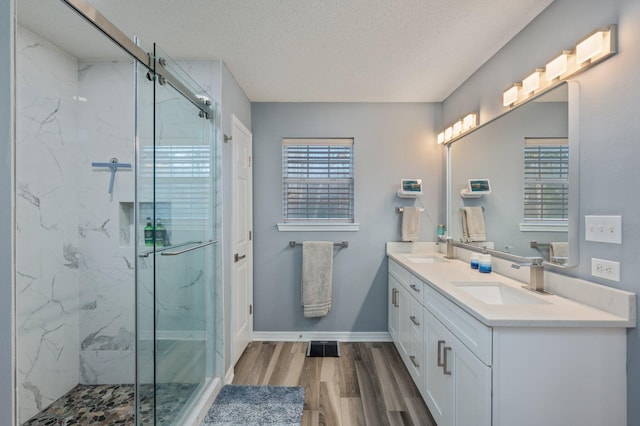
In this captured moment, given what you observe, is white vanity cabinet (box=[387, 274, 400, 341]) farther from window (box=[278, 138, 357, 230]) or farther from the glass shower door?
the glass shower door

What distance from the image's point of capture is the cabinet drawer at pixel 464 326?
1.20m

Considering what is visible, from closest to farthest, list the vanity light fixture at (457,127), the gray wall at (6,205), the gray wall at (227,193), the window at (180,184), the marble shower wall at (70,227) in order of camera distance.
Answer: the gray wall at (6,205)
the window at (180,184)
the marble shower wall at (70,227)
the gray wall at (227,193)
the vanity light fixture at (457,127)

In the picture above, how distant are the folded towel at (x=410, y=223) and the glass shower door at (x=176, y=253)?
1.77m

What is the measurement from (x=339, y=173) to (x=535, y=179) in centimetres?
174

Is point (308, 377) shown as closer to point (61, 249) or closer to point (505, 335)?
point (505, 335)

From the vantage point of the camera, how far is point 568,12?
145 centimetres

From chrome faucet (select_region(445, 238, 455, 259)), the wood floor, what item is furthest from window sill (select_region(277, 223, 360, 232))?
the wood floor

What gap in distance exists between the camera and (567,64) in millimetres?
1438

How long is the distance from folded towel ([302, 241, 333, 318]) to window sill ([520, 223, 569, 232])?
5.26 ft

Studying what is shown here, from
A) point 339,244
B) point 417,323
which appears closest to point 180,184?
point 339,244

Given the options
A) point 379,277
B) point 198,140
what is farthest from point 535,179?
point 198,140

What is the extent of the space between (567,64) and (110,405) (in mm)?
3190

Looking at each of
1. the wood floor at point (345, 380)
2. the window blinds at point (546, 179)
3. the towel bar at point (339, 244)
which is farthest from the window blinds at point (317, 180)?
the window blinds at point (546, 179)

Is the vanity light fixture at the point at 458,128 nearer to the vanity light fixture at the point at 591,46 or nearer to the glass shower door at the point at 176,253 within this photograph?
the vanity light fixture at the point at 591,46
